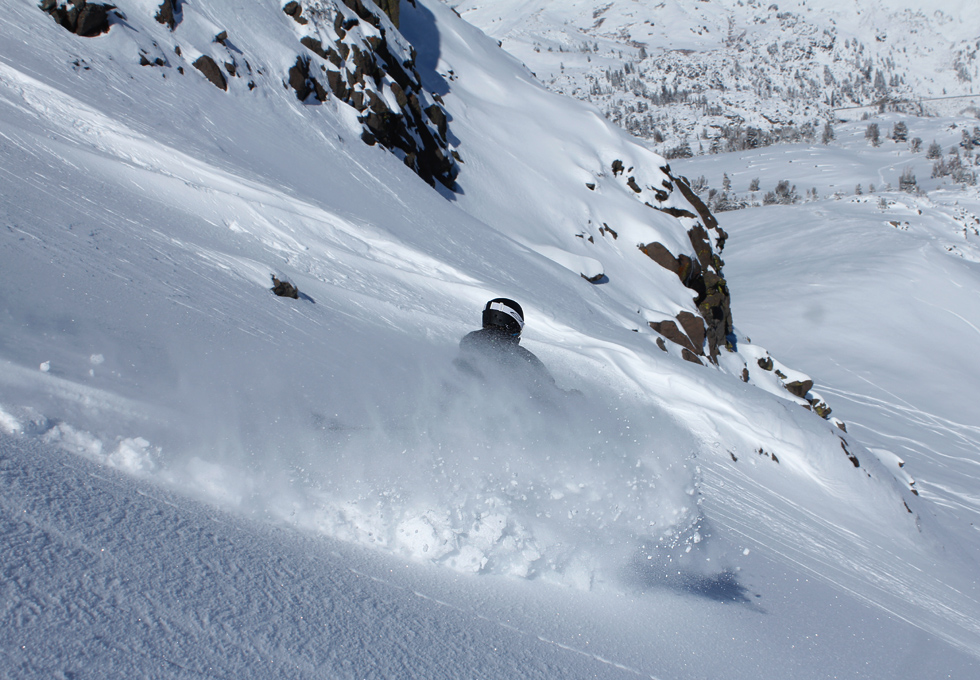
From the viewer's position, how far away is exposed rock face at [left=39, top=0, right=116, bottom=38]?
9219 mm

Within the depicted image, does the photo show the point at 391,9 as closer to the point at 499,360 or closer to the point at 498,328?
the point at 498,328

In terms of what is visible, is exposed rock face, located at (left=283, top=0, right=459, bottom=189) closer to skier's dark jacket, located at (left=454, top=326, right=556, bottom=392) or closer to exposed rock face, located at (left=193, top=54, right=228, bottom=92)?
exposed rock face, located at (left=193, top=54, right=228, bottom=92)

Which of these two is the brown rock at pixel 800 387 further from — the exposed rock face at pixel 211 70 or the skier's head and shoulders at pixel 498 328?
the skier's head and shoulders at pixel 498 328

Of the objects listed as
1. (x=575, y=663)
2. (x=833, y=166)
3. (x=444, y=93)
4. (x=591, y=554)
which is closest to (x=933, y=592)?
(x=591, y=554)

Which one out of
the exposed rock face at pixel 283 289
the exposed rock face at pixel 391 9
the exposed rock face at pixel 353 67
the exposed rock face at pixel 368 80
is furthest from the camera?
the exposed rock face at pixel 391 9

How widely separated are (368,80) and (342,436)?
1331cm

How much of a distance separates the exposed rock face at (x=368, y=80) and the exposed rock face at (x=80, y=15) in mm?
3714

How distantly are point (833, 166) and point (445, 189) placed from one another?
413 feet

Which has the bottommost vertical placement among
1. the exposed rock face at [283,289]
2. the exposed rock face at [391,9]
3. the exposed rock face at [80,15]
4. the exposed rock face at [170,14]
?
the exposed rock face at [283,289]

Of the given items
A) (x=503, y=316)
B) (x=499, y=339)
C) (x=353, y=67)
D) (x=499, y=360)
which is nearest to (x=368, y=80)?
(x=353, y=67)

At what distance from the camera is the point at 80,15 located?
9.30m

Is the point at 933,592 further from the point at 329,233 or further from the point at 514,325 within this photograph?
the point at 329,233

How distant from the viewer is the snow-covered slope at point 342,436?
2.07 meters

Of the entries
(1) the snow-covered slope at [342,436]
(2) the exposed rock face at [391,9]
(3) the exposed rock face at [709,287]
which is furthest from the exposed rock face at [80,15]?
(3) the exposed rock face at [709,287]
